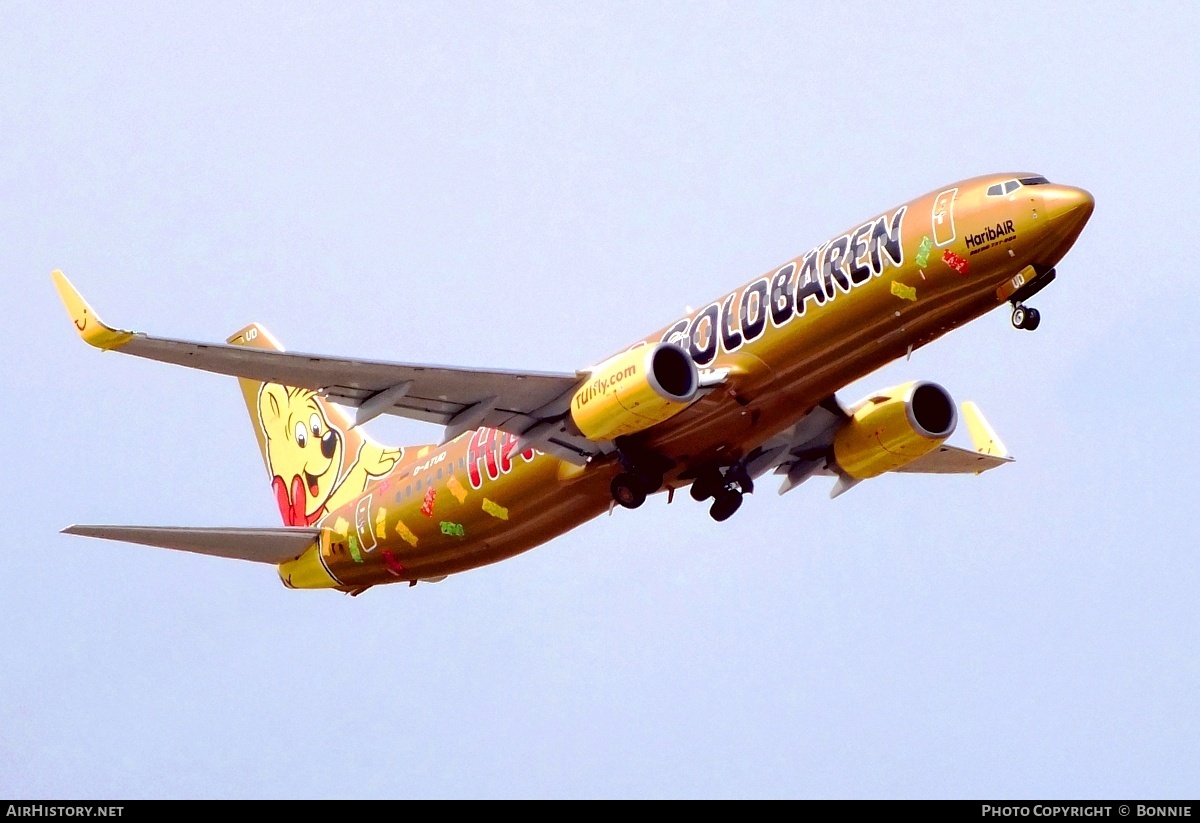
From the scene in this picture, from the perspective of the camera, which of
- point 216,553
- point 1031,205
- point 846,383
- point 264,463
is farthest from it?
point 264,463

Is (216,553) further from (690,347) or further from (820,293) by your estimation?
(820,293)

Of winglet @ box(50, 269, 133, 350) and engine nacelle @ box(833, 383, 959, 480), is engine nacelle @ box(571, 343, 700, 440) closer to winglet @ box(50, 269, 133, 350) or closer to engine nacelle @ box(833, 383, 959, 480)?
engine nacelle @ box(833, 383, 959, 480)

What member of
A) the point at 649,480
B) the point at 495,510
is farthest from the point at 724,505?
the point at 495,510

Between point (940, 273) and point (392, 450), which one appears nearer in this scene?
point (940, 273)

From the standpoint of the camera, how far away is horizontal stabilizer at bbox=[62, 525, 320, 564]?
41.2 meters

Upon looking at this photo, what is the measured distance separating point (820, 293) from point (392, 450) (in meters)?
14.3

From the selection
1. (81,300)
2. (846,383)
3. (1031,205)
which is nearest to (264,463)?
(81,300)

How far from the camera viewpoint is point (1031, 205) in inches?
1395

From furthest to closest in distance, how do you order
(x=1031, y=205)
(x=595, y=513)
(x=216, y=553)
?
(x=216, y=553) < (x=595, y=513) < (x=1031, y=205)

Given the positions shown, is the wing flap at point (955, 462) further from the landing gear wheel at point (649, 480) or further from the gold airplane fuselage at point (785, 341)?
the landing gear wheel at point (649, 480)

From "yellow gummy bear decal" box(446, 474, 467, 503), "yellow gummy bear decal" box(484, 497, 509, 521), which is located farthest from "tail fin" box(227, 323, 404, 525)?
"yellow gummy bear decal" box(484, 497, 509, 521)

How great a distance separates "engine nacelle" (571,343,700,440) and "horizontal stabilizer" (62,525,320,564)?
10819mm

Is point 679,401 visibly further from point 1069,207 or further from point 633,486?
point 1069,207

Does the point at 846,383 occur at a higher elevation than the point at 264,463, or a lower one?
lower
